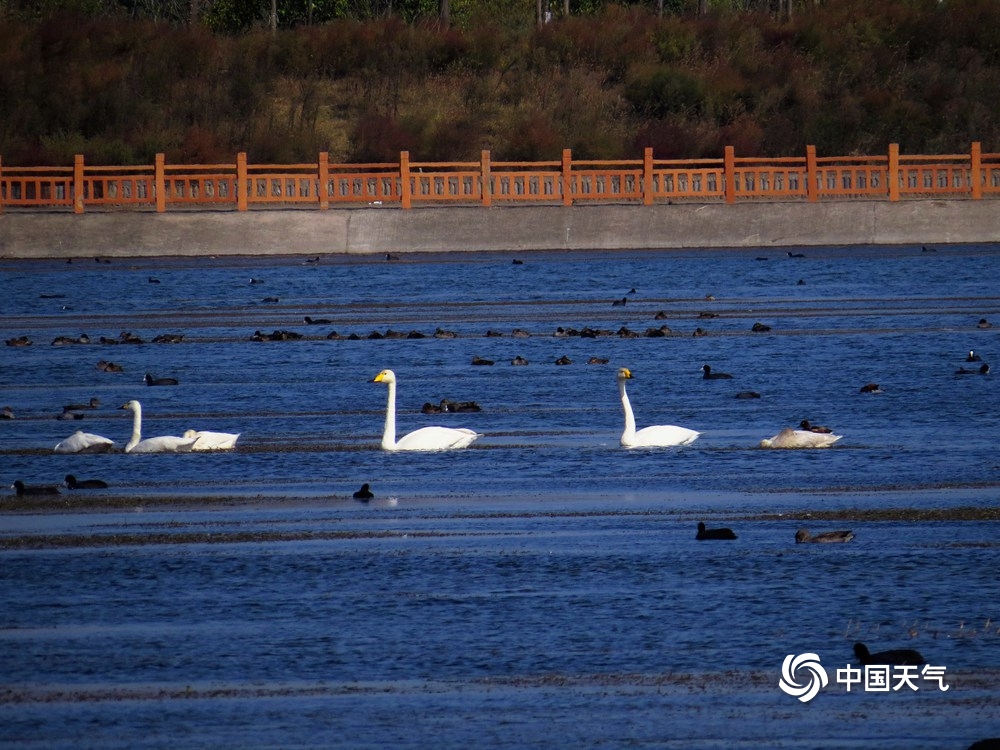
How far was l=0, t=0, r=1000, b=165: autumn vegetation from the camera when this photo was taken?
5644 cm

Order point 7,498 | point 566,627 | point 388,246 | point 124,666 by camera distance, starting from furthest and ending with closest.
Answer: point 388,246 < point 7,498 < point 566,627 < point 124,666

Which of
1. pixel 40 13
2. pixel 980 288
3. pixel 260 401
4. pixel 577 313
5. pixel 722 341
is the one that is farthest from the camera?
pixel 40 13

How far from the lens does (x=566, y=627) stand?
1034 centimetres

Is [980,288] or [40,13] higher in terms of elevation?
[40,13]

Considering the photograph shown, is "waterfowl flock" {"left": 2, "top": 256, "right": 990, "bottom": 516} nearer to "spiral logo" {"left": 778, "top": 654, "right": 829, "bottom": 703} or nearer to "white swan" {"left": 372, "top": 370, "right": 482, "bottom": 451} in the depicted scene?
"white swan" {"left": 372, "top": 370, "right": 482, "bottom": 451}

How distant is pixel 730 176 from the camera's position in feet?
144

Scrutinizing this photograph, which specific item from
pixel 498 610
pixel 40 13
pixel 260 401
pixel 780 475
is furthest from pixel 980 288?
pixel 40 13

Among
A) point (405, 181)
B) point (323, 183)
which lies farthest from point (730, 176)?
point (323, 183)

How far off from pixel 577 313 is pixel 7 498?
17.0 metres

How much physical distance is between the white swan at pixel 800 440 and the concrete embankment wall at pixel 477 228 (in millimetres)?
27146

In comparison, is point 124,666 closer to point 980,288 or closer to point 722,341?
point 722,341

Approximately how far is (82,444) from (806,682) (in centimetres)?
945

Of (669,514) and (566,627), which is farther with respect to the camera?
(669,514)

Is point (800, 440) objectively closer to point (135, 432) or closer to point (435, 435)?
point (435, 435)
